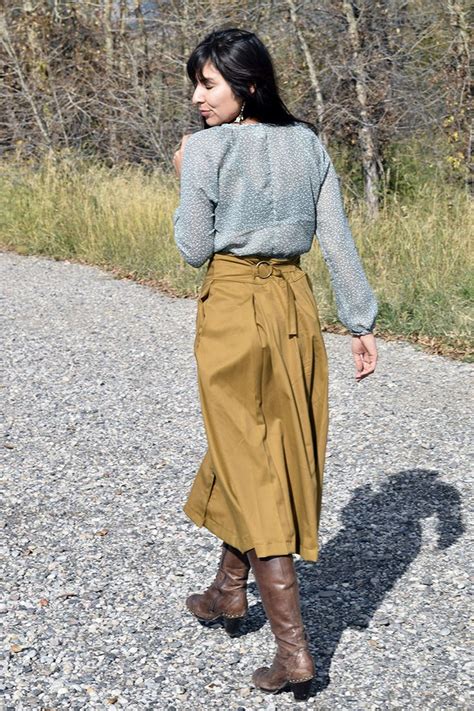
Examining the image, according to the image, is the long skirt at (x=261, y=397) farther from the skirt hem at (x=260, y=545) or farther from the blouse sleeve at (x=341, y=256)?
the blouse sleeve at (x=341, y=256)

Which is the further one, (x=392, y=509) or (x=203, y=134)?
(x=392, y=509)

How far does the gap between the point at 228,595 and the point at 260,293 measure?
39.3 inches

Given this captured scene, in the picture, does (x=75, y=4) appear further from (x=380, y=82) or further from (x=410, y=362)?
(x=410, y=362)

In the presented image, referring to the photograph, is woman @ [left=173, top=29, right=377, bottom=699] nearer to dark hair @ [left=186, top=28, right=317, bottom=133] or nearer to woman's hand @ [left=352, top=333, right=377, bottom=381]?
dark hair @ [left=186, top=28, right=317, bottom=133]

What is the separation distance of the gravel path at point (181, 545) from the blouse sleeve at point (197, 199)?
4.30 ft

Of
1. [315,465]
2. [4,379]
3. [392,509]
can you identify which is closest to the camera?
[315,465]

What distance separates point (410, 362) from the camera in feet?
23.5

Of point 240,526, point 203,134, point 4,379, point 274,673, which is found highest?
point 203,134

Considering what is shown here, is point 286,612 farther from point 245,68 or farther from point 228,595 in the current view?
point 245,68

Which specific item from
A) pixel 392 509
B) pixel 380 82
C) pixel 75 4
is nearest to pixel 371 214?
pixel 380 82

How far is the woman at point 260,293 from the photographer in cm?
285

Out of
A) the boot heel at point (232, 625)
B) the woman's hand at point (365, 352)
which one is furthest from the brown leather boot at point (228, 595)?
the woman's hand at point (365, 352)

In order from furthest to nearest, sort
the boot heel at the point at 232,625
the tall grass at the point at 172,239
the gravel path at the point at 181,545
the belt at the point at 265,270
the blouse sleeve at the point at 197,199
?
the tall grass at the point at 172,239
the boot heel at the point at 232,625
the gravel path at the point at 181,545
the belt at the point at 265,270
the blouse sleeve at the point at 197,199

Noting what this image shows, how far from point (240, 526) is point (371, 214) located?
8.31 m
